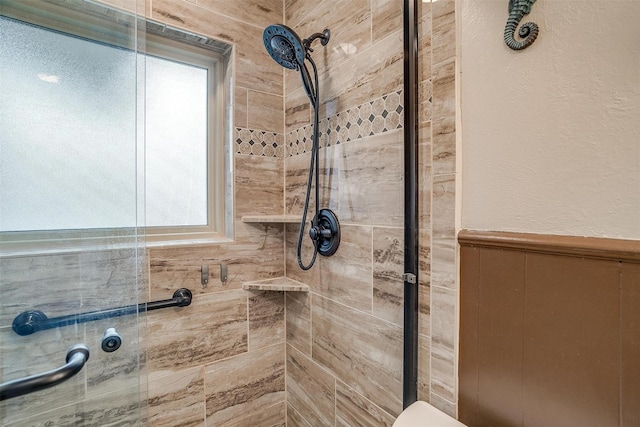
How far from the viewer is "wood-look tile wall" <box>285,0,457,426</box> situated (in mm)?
763

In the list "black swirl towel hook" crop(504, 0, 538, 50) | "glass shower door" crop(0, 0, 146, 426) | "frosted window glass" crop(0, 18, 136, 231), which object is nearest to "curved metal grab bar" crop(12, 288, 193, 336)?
"glass shower door" crop(0, 0, 146, 426)

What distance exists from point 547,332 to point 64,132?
1.28 m

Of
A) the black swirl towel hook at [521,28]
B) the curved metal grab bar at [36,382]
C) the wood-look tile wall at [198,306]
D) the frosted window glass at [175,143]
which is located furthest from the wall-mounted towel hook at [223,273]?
the black swirl towel hook at [521,28]

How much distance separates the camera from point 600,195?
0.51 meters

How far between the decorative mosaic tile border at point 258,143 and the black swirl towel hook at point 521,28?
1026mm

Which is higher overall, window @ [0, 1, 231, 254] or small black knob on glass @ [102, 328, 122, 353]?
window @ [0, 1, 231, 254]

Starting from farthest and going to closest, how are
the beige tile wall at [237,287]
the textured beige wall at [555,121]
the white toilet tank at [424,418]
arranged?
1. the beige tile wall at [237,287]
2. the white toilet tank at [424,418]
3. the textured beige wall at [555,121]

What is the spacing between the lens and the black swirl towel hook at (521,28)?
59cm

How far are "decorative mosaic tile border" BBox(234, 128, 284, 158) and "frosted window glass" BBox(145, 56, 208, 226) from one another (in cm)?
20

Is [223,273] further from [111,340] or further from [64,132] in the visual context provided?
[64,132]

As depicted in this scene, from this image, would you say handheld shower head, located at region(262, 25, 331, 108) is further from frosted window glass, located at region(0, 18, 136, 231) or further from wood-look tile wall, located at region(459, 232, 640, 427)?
wood-look tile wall, located at region(459, 232, 640, 427)

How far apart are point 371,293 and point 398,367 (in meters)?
0.23

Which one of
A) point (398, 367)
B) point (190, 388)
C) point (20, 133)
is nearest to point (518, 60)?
point (398, 367)

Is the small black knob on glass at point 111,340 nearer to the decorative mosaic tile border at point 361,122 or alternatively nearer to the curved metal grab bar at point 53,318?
the curved metal grab bar at point 53,318
